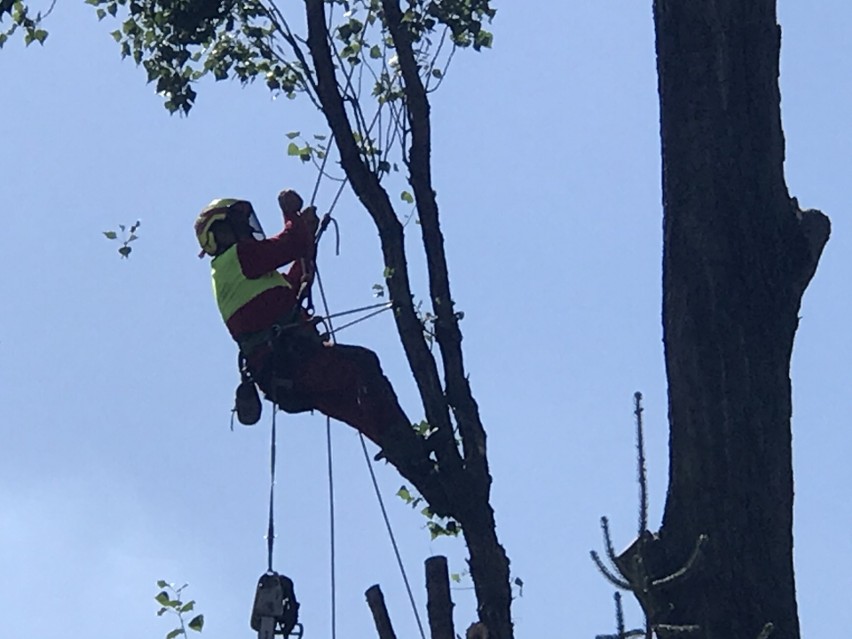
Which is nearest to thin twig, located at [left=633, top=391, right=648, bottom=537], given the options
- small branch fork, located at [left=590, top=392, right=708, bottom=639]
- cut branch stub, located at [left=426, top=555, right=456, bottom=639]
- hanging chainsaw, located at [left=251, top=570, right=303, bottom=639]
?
small branch fork, located at [left=590, top=392, right=708, bottom=639]

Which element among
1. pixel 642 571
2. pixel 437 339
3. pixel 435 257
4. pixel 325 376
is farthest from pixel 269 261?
pixel 642 571

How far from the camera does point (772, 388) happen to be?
19.3 ft

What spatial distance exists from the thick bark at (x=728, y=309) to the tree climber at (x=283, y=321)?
213 cm

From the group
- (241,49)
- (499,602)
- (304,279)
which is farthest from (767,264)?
(241,49)

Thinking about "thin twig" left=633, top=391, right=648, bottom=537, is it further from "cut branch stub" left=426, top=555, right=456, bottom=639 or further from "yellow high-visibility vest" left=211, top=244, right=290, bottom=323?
"yellow high-visibility vest" left=211, top=244, right=290, bottom=323

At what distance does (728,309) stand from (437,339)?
5.87 ft

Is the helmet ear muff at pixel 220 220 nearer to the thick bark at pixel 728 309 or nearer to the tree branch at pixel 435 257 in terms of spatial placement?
the tree branch at pixel 435 257

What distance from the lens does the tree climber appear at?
7.89 m

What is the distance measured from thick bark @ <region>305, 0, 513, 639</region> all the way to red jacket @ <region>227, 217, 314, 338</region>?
513mm

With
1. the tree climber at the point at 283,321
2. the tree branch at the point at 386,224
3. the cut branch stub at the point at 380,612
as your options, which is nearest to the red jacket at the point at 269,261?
the tree climber at the point at 283,321

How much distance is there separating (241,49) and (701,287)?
3.69 meters

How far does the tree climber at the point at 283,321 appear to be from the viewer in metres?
7.89

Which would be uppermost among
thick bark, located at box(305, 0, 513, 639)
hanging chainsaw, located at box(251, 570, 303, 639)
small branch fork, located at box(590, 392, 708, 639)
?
thick bark, located at box(305, 0, 513, 639)

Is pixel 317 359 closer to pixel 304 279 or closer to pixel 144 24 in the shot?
pixel 304 279
